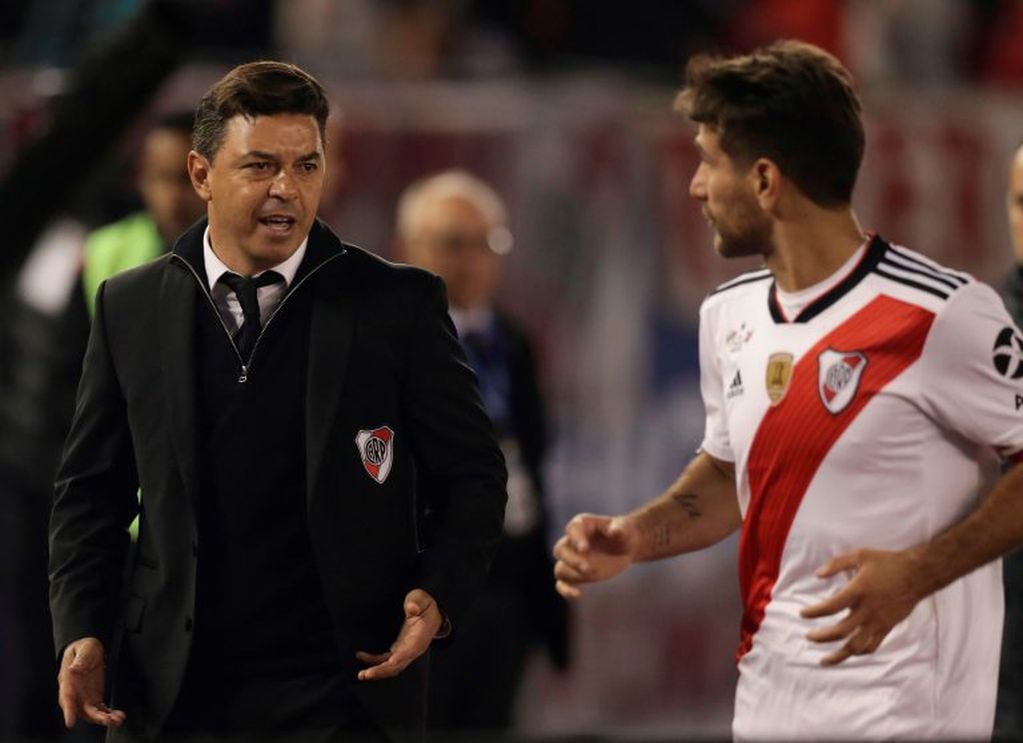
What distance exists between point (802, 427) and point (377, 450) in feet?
2.91

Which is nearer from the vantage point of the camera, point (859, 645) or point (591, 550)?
point (859, 645)

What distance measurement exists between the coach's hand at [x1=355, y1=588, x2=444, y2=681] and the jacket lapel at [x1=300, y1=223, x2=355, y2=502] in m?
0.28

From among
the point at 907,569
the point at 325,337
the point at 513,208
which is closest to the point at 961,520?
the point at 907,569

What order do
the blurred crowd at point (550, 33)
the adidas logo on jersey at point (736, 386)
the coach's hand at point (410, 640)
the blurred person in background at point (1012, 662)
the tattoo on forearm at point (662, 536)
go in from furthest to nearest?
the blurred crowd at point (550, 33) → the blurred person in background at point (1012, 662) → the tattoo on forearm at point (662, 536) → the adidas logo on jersey at point (736, 386) → the coach's hand at point (410, 640)

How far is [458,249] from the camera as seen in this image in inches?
293

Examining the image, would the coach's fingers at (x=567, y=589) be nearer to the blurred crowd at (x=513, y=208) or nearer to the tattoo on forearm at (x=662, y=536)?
the tattoo on forearm at (x=662, y=536)

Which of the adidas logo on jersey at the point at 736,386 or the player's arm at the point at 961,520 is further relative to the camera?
the adidas logo on jersey at the point at 736,386

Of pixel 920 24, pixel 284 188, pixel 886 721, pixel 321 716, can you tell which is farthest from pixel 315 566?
pixel 920 24

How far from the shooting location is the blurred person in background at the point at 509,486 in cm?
718

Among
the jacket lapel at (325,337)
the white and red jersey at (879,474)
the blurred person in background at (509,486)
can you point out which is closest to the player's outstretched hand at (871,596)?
the white and red jersey at (879,474)

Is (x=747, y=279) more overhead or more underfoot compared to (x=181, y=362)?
more overhead

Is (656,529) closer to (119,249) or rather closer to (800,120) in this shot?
(800,120)

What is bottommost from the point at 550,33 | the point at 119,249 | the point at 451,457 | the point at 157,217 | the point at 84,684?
the point at 84,684

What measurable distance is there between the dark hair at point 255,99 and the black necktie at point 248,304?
0.79 feet
